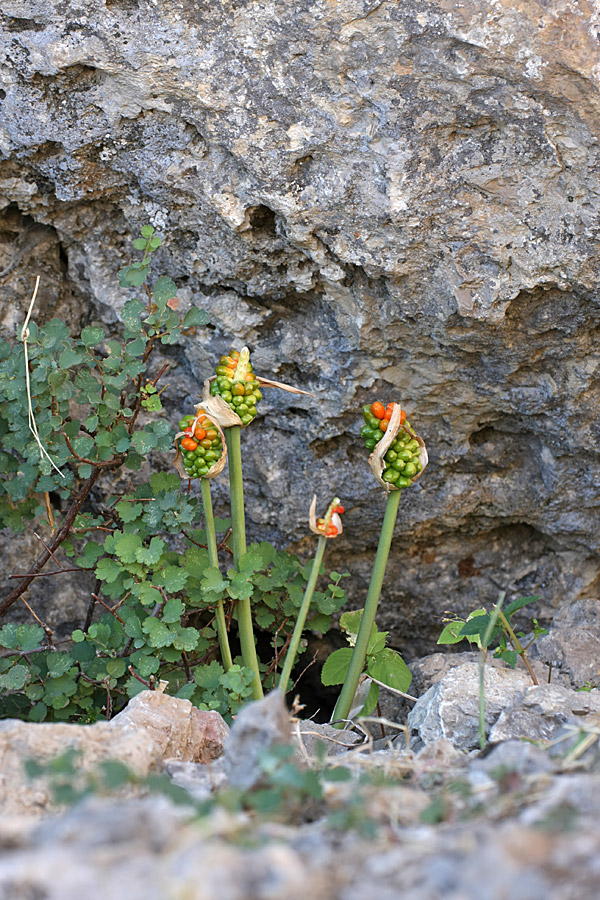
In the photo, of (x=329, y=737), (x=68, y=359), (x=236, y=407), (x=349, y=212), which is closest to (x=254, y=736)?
(x=329, y=737)

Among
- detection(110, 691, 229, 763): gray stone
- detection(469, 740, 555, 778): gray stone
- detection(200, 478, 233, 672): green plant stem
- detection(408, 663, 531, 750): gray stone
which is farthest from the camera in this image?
detection(200, 478, 233, 672): green plant stem

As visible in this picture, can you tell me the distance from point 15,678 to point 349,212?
4.35 feet

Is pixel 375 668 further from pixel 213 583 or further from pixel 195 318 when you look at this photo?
pixel 195 318

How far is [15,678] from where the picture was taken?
1797 millimetres

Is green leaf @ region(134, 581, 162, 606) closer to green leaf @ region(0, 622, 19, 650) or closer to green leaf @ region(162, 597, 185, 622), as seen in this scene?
green leaf @ region(162, 597, 185, 622)

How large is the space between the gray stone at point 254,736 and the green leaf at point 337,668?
2.55 feet

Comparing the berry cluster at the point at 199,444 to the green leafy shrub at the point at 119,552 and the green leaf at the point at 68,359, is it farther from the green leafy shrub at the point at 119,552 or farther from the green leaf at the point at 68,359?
the green leaf at the point at 68,359

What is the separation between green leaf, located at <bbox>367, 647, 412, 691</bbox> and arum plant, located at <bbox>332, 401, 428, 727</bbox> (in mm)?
62

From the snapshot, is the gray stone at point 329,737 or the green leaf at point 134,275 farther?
the green leaf at point 134,275

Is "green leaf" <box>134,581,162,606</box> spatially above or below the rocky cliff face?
below

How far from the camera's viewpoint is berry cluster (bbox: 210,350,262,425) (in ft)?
5.75

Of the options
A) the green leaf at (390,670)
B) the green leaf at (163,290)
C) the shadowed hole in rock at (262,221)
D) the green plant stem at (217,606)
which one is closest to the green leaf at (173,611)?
the green plant stem at (217,606)

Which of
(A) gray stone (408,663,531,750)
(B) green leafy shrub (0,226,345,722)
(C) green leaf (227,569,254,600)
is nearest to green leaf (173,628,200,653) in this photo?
(B) green leafy shrub (0,226,345,722)

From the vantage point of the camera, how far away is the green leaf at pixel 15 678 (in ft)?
5.87
